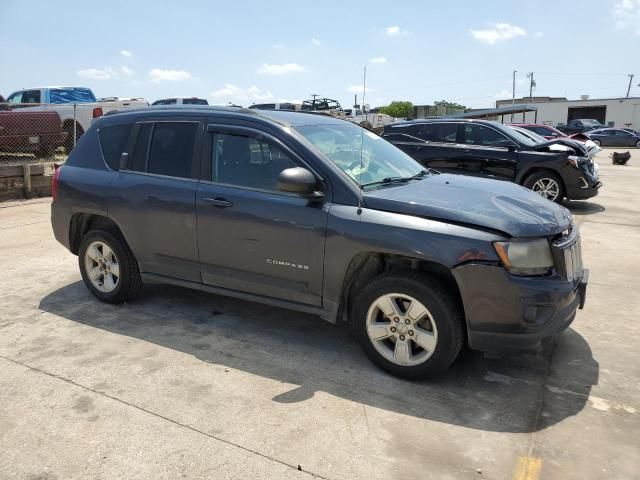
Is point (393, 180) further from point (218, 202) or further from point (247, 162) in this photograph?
point (218, 202)

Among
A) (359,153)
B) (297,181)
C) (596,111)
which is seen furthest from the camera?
(596,111)

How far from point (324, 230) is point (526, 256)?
1283 mm

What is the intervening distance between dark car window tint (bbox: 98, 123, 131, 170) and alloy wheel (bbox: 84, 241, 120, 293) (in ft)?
2.44

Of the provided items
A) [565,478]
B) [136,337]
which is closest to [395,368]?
[565,478]

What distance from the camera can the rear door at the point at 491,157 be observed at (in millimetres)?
9961

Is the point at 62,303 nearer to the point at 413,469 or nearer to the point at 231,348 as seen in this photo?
the point at 231,348

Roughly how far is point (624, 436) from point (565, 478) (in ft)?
1.94

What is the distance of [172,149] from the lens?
4.52m

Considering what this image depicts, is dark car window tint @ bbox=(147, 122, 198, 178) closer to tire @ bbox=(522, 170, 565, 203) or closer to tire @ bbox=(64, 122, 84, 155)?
tire @ bbox=(522, 170, 565, 203)

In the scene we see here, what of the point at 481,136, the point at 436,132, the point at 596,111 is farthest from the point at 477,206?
the point at 596,111

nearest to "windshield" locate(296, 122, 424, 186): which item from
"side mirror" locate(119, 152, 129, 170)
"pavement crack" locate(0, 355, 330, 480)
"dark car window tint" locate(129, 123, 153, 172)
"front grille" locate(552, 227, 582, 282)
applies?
"front grille" locate(552, 227, 582, 282)

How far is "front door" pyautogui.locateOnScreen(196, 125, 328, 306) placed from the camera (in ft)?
12.5

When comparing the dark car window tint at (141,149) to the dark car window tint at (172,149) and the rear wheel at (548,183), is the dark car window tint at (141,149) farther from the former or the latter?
the rear wheel at (548,183)

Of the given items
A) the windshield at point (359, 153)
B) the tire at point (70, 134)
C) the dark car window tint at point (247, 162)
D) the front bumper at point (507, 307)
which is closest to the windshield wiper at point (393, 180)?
the windshield at point (359, 153)
